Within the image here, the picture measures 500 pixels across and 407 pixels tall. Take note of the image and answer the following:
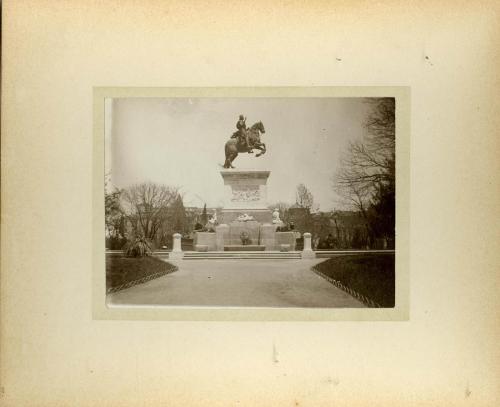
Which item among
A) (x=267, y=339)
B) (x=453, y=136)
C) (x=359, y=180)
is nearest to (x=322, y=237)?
(x=359, y=180)

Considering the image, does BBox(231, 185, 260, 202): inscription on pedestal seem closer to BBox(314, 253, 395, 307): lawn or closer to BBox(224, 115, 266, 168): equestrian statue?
BBox(224, 115, 266, 168): equestrian statue

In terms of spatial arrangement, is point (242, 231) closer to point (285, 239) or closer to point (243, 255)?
point (243, 255)

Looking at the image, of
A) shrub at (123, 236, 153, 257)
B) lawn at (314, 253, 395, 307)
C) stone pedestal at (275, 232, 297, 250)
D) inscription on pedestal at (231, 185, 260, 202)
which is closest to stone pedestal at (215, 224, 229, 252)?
inscription on pedestal at (231, 185, 260, 202)

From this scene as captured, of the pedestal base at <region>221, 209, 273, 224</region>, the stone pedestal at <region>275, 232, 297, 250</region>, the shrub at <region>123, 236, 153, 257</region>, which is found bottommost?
the shrub at <region>123, 236, 153, 257</region>

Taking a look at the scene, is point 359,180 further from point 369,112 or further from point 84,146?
point 84,146

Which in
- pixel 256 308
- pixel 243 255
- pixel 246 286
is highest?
pixel 243 255

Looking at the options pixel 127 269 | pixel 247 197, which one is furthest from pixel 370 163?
pixel 127 269
